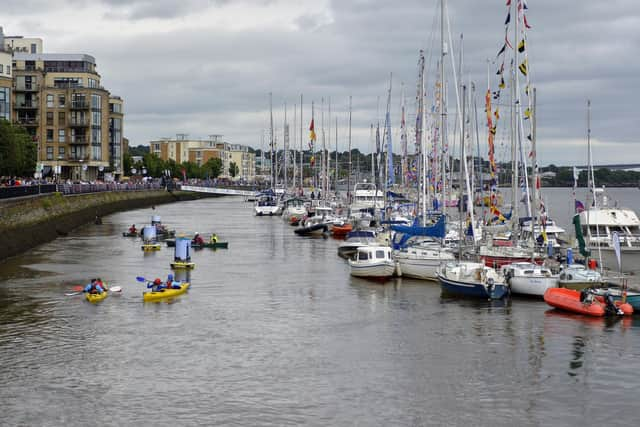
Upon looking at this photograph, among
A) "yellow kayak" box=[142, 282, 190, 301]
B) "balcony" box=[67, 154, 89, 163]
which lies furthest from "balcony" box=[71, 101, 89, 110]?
"yellow kayak" box=[142, 282, 190, 301]

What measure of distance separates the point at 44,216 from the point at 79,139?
2703 inches

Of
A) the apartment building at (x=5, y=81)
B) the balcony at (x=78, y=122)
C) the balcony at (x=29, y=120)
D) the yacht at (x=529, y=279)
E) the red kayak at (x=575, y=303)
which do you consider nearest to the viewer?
the red kayak at (x=575, y=303)

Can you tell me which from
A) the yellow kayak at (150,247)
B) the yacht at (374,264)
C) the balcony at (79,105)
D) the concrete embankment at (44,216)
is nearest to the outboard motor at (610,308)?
the yacht at (374,264)

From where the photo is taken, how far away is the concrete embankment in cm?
6956

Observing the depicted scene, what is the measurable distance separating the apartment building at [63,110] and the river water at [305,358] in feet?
321

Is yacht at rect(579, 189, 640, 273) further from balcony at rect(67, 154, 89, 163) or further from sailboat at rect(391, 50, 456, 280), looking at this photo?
balcony at rect(67, 154, 89, 163)

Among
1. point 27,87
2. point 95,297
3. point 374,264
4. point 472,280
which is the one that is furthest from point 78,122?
point 472,280

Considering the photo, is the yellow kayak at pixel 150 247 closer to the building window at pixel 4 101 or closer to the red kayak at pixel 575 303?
the building window at pixel 4 101

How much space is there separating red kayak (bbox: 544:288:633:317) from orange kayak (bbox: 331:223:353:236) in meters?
49.0

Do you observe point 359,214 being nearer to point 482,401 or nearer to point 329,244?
point 329,244

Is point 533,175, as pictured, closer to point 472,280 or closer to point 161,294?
point 472,280

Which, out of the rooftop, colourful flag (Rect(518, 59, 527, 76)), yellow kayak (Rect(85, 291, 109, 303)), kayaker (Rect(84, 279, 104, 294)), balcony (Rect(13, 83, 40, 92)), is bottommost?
yellow kayak (Rect(85, 291, 109, 303))

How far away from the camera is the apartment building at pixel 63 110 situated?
488 ft

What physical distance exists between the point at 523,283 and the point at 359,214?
57339 mm
